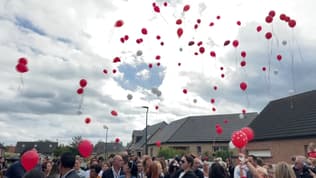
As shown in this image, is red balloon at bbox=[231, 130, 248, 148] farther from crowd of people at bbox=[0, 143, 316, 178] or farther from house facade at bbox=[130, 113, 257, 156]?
house facade at bbox=[130, 113, 257, 156]

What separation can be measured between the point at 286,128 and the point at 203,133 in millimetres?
16878

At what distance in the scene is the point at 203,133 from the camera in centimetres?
3725

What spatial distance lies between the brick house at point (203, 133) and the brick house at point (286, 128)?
10.5m

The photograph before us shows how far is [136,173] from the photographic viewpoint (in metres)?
6.48

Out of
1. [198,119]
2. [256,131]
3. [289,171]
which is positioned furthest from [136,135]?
[289,171]

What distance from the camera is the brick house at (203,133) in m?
35.6

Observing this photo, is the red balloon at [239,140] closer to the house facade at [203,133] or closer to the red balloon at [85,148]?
the red balloon at [85,148]

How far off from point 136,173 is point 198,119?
3435cm

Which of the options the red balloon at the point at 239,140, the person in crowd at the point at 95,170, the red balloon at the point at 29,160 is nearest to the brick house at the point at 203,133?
the person in crowd at the point at 95,170

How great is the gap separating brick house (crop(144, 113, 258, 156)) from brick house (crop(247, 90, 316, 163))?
10.5 metres

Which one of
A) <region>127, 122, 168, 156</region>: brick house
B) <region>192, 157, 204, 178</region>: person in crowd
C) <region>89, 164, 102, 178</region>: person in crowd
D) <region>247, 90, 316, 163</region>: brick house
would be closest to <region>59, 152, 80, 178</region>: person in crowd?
<region>192, 157, 204, 178</region>: person in crowd

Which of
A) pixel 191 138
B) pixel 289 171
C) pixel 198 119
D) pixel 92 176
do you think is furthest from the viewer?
pixel 198 119

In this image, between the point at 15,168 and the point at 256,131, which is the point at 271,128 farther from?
the point at 15,168

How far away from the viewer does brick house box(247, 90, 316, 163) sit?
748 inches
